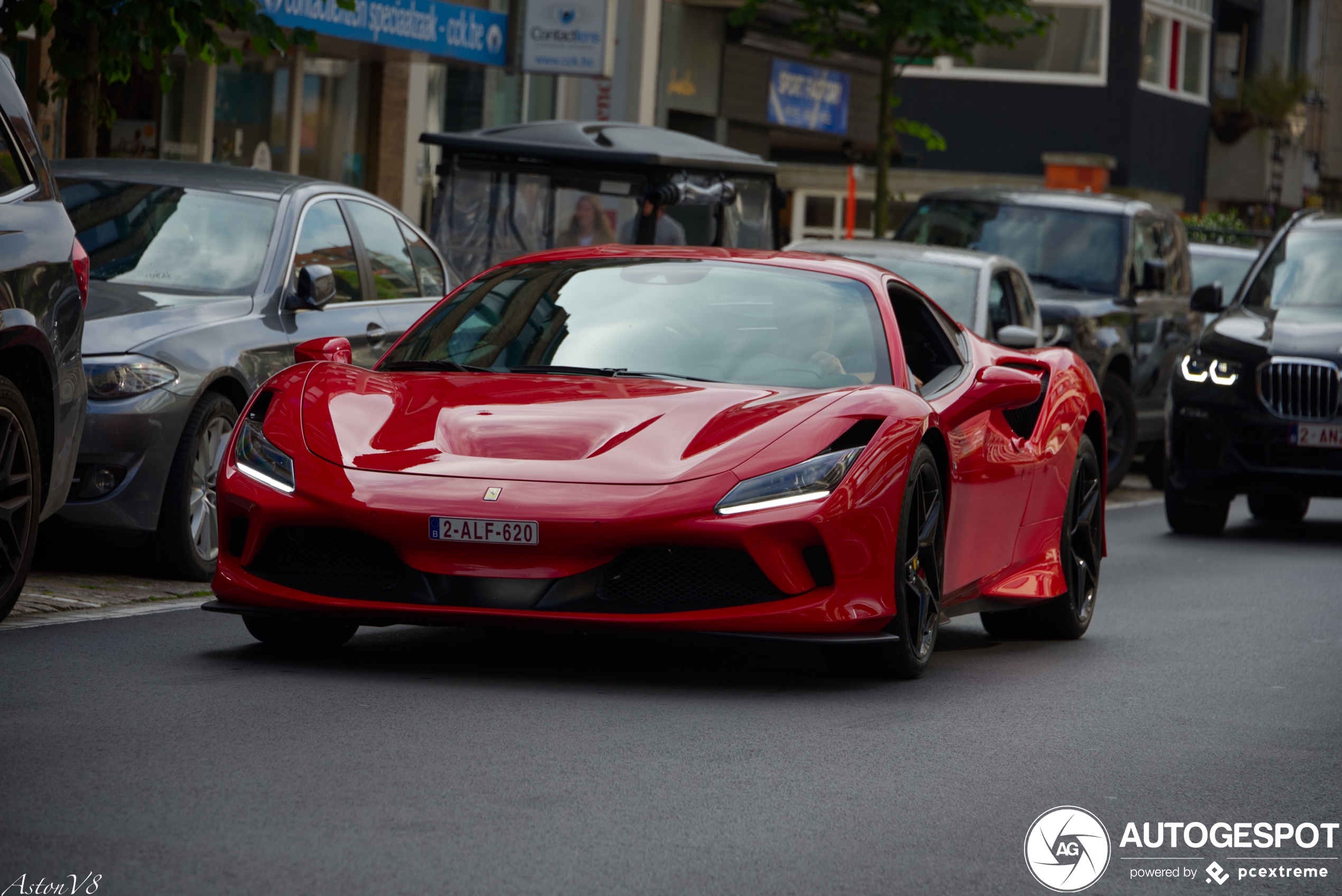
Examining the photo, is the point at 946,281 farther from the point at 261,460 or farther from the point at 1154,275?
the point at 261,460

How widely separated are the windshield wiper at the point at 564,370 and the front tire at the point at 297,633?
950 mm

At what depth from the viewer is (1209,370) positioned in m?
13.9

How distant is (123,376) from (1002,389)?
334cm

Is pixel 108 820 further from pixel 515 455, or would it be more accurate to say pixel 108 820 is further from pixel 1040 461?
pixel 1040 461

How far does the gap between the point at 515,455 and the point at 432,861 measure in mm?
2176

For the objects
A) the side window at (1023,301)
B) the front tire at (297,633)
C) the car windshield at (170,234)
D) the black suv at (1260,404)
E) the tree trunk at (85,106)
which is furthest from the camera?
the side window at (1023,301)

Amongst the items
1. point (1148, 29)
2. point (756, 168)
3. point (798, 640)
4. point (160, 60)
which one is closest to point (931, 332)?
point (798, 640)

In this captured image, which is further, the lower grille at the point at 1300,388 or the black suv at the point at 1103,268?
the black suv at the point at 1103,268

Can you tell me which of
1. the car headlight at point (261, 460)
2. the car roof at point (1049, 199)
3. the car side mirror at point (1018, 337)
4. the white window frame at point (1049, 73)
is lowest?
the car headlight at point (261, 460)

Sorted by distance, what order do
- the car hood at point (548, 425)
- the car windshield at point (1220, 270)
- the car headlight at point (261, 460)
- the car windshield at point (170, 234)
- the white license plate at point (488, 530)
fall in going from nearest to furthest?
the white license plate at point (488, 530) < the car hood at point (548, 425) < the car headlight at point (261, 460) < the car windshield at point (170, 234) < the car windshield at point (1220, 270)

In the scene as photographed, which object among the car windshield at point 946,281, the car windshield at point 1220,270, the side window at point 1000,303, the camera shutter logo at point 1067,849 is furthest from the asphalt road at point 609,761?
the car windshield at point 1220,270

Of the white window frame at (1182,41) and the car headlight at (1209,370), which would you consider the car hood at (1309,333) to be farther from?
the white window frame at (1182,41)

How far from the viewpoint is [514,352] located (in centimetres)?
733

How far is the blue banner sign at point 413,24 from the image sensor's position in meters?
20.2
